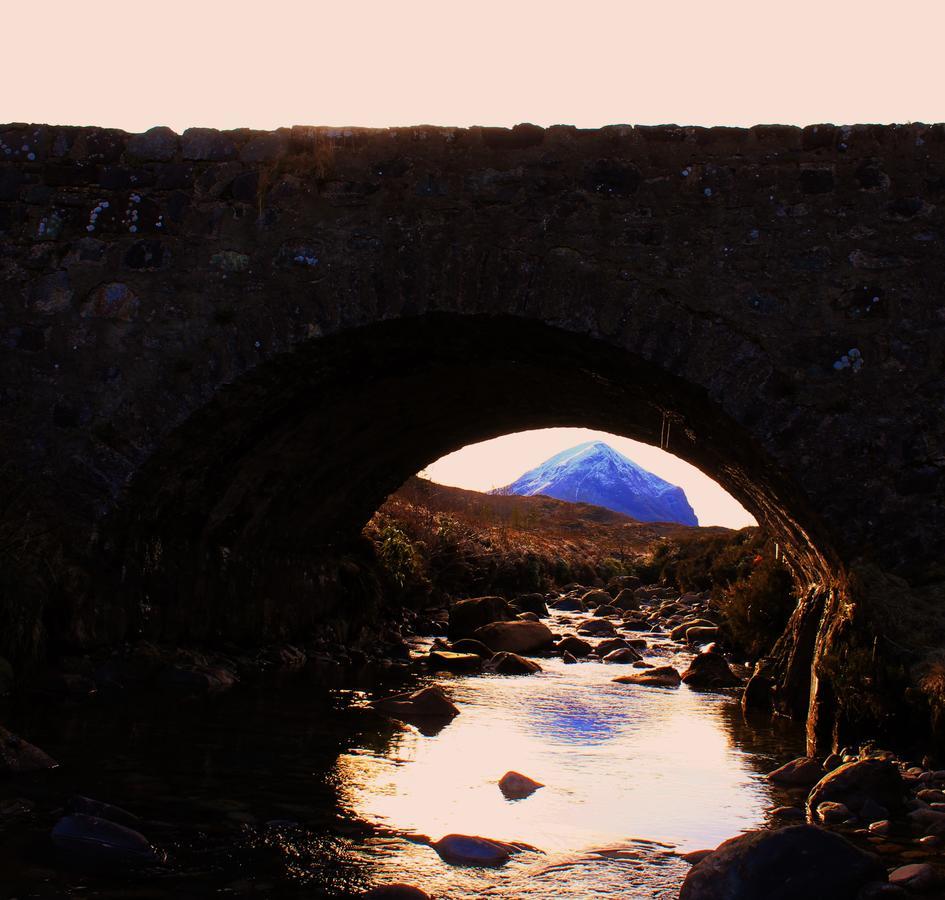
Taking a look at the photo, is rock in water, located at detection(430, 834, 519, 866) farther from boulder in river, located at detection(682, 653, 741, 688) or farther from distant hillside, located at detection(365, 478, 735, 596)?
distant hillside, located at detection(365, 478, 735, 596)

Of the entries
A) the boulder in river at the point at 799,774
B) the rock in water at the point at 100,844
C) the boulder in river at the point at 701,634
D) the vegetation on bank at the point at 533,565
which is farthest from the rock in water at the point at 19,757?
the boulder in river at the point at 701,634

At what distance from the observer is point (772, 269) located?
6.08 metres

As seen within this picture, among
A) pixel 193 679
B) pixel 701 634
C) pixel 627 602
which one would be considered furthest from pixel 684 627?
pixel 193 679

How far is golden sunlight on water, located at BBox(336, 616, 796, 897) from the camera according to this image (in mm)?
3691

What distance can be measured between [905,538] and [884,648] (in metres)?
0.65

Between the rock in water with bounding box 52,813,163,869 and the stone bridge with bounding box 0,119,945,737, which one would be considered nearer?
the rock in water with bounding box 52,813,163,869

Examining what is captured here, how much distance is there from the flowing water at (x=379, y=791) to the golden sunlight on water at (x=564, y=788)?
0.5 inches

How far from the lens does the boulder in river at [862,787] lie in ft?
14.9

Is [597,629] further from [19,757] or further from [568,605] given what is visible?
[19,757]

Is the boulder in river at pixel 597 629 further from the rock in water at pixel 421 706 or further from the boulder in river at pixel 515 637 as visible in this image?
the rock in water at pixel 421 706

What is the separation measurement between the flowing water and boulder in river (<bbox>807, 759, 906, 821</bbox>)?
0.28 metres

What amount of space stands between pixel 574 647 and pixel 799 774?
19.6ft

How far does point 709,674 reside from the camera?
9.39 metres

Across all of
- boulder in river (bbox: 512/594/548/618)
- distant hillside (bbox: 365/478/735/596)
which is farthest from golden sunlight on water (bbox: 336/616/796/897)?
boulder in river (bbox: 512/594/548/618)
